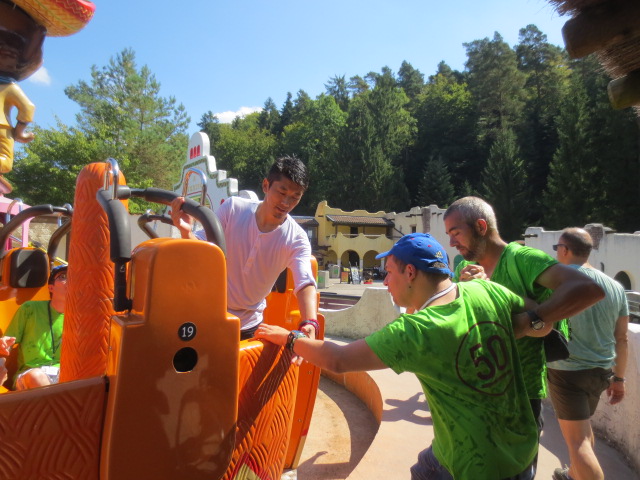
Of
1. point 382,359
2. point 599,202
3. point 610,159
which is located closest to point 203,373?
point 382,359

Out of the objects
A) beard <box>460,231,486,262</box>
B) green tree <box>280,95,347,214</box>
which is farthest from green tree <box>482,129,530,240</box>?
beard <box>460,231,486,262</box>

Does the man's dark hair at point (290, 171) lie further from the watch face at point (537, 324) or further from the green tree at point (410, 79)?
the green tree at point (410, 79)

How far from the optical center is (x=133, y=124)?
24.8m

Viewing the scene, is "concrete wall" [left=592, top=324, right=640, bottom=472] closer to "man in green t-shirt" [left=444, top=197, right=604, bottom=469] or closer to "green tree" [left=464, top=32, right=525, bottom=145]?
"man in green t-shirt" [left=444, top=197, right=604, bottom=469]

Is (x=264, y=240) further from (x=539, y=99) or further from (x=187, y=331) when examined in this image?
(x=539, y=99)

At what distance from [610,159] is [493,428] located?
39583 mm

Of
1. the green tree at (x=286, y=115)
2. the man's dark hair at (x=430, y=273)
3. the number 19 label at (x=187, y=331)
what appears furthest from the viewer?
the green tree at (x=286, y=115)

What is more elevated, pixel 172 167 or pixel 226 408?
pixel 172 167

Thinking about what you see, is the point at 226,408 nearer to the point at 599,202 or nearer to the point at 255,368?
the point at 255,368

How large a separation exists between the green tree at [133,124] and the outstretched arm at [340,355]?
21013mm

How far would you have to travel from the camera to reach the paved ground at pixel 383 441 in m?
3.09

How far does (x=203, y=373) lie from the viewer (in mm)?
1400

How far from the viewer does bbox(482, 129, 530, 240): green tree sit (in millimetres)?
38219

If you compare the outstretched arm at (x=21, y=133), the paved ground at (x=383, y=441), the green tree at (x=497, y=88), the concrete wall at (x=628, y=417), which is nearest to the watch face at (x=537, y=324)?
the paved ground at (x=383, y=441)
